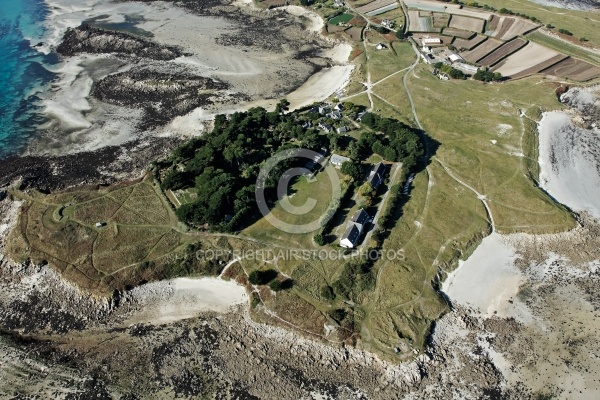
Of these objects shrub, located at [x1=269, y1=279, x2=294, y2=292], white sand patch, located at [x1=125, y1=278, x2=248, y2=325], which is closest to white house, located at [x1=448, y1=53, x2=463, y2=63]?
shrub, located at [x1=269, y1=279, x2=294, y2=292]

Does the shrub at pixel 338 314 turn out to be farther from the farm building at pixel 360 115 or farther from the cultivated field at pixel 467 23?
the cultivated field at pixel 467 23

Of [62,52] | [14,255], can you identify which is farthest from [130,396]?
[62,52]

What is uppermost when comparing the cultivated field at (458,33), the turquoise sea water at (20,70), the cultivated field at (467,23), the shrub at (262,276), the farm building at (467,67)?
the cultivated field at (467,23)

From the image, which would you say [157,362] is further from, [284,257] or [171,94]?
[171,94]

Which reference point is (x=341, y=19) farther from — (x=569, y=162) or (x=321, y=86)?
(x=569, y=162)

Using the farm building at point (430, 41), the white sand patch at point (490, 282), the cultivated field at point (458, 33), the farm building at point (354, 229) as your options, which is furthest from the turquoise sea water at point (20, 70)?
the cultivated field at point (458, 33)

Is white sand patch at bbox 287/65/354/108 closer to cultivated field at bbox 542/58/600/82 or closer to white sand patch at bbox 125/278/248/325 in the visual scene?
cultivated field at bbox 542/58/600/82
